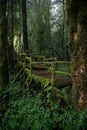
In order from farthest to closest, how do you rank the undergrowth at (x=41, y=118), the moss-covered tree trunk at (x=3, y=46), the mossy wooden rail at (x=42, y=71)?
1. the moss-covered tree trunk at (x=3, y=46)
2. the mossy wooden rail at (x=42, y=71)
3. the undergrowth at (x=41, y=118)

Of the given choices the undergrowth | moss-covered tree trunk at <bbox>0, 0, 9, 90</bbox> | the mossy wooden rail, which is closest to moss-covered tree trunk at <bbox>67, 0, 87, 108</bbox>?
the undergrowth

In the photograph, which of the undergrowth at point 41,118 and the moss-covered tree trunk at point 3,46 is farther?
the moss-covered tree trunk at point 3,46

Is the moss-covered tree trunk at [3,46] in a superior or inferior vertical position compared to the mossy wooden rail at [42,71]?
superior

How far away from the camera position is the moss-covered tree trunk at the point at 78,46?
26.5ft

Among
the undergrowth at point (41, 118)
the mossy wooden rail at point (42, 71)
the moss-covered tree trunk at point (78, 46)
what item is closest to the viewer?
the undergrowth at point (41, 118)

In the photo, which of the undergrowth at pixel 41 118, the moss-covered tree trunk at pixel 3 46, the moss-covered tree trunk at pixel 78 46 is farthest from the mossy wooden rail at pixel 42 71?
the moss-covered tree trunk at pixel 3 46

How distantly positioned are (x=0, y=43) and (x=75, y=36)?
3.79m

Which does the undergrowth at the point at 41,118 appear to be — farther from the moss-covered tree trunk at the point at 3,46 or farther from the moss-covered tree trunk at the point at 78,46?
the moss-covered tree trunk at the point at 3,46

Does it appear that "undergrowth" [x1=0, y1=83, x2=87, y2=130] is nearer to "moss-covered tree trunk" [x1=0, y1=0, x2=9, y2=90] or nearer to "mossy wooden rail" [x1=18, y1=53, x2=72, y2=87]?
"mossy wooden rail" [x1=18, y1=53, x2=72, y2=87]

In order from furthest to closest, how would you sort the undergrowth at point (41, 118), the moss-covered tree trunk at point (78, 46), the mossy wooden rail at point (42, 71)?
1. the mossy wooden rail at point (42, 71)
2. the moss-covered tree trunk at point (78, 46)
3. the undergrowth at point (41, 118)

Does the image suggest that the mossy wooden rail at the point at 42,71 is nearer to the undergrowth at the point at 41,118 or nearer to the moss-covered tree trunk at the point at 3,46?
the undergrowth at the point at 41,118

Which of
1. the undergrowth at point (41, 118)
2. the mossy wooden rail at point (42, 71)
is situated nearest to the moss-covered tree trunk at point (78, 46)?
the undergrowth at point (41, 118)

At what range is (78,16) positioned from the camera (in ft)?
26.7

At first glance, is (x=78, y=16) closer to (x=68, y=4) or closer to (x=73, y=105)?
(x=68, y=4)
